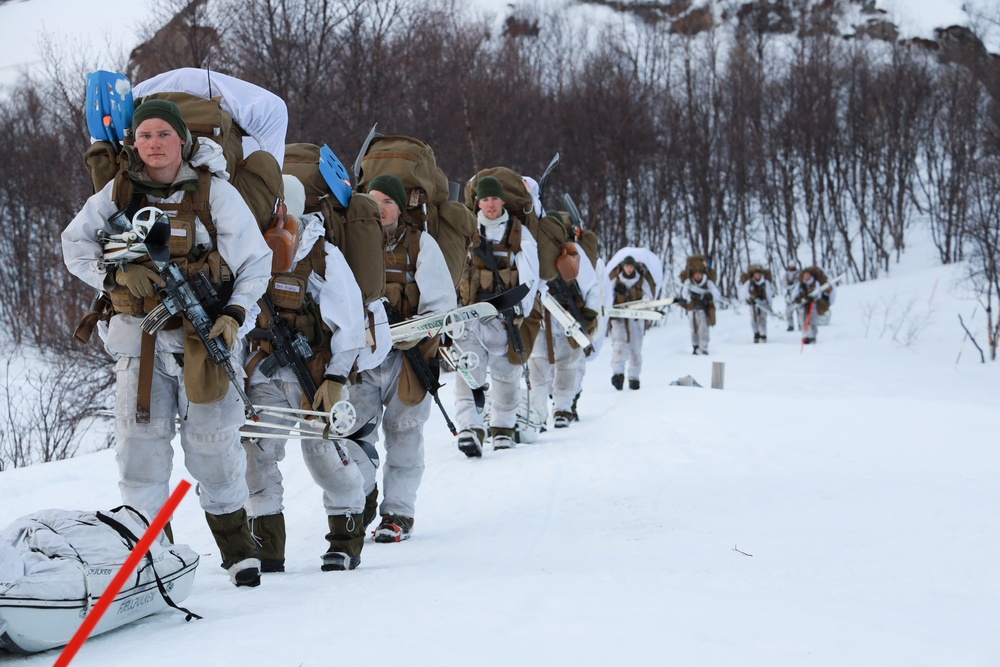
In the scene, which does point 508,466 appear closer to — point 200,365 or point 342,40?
point 200,365

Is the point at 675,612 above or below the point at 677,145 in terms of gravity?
below

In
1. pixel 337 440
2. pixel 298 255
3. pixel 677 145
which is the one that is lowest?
pixel 337 440

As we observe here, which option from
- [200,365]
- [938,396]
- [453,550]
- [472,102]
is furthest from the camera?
[472,102]

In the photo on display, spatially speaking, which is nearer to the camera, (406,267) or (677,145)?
(406,267)

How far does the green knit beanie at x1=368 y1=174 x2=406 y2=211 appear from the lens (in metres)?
6.11

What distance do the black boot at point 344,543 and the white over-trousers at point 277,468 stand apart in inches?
2.1

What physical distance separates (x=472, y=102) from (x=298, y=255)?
24.3m

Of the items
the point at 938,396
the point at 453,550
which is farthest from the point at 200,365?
the point at 938,396

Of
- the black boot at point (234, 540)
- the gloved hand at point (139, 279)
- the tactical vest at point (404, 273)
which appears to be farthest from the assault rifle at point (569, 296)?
the gloved hand at point (139, 279)

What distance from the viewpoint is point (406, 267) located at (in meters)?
6.39

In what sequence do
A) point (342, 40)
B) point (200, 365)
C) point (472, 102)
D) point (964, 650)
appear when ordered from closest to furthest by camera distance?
1. point (964, 650)
2. point (200, 365)
3. point (342, 40)
4. point (472, 102)

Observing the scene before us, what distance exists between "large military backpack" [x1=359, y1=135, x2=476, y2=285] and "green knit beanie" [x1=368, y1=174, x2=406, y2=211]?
18 centimetres

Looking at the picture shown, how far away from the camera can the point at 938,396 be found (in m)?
15.9

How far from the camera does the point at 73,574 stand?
3314 millimetres
